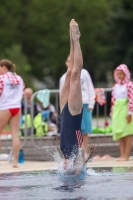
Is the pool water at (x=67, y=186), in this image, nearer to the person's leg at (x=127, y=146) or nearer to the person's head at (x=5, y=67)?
the person's head at (x=5, y=67)

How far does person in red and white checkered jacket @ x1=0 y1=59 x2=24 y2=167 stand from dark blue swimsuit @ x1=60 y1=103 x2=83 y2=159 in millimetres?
2793

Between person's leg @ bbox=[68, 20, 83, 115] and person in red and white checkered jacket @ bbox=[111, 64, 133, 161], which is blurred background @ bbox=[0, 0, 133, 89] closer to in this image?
person in red and white checkered jacket @ bbox=[111, 64, 133, 161]

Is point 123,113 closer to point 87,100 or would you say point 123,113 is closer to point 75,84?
point 87,100

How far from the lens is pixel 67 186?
8188 mm

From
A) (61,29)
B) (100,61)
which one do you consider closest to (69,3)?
(61,29)

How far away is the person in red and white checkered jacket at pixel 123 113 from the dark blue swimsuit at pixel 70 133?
364cm

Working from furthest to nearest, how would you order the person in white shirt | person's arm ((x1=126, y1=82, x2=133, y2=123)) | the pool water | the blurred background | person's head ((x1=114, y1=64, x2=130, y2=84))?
the blurred background → the person in white shirt → person's head ((x1=114, y1=64, x2=130, y2=84)) → person's arm ((x1=126, y1=82, x2=133, y2=123)) → the pool water

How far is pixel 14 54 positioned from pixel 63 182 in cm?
3005

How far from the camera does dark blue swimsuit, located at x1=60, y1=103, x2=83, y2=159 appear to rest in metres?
9.50

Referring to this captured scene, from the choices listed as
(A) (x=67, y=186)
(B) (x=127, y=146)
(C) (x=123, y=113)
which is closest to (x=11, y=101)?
(C) (x=123, y=113)

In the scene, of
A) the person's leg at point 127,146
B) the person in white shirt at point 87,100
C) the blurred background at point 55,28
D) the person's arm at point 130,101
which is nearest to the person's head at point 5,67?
the person in white shirt at point 87,100

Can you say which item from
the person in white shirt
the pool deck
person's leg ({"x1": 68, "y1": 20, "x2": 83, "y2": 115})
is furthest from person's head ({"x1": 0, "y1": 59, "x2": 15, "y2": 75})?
person's leg ({"x1": 68, "y1": 20, "x2": 83, "y2": 115})

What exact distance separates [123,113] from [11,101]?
2.15 metres

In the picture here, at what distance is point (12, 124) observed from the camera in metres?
12.3
